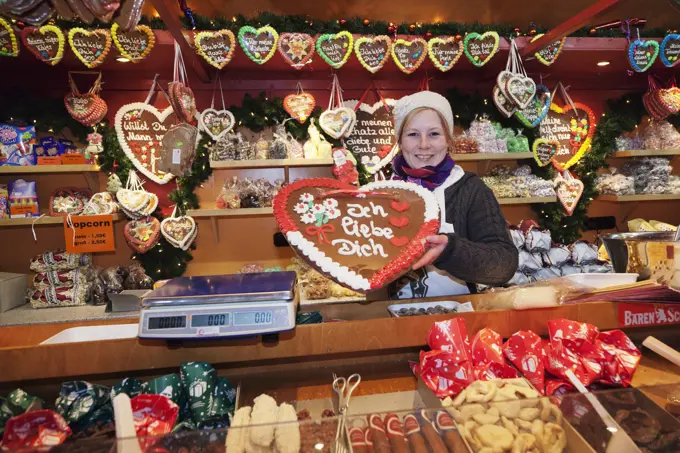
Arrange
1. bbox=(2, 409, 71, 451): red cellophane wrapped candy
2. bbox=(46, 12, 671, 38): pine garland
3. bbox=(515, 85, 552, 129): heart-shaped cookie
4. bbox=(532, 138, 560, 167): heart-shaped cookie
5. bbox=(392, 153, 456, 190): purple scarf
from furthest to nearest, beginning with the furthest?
bbox=(532, 138, 560, 167): heart-shaped cookie → bbox=(515, 85, 552, 129): heart-shaped cookie → bbox=(46, 12, 671, 38): pine garland → bbox=(392, 153, 456, 190): purple scarf → bbox=(2, 409, 71, 451): red cellophane wrapped candy

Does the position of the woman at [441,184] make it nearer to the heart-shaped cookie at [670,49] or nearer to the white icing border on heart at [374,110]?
the white icing border on heart at [374,110]

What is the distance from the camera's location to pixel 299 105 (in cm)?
337

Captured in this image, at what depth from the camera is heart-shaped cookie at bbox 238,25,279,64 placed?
2889mm

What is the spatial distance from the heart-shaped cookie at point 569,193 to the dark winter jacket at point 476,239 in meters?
2.41

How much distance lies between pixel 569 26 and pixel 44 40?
11.2ft

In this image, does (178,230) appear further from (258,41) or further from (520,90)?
(520,90)

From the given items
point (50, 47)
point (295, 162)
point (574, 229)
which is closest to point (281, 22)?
point (295, 162)

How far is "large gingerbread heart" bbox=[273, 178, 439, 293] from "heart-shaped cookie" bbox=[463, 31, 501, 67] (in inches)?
88.0

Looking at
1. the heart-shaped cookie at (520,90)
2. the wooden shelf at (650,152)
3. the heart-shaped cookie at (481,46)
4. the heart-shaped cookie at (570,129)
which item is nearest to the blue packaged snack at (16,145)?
the heart-shaped cookie at (481,46)

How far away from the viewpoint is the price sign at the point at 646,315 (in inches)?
53.4

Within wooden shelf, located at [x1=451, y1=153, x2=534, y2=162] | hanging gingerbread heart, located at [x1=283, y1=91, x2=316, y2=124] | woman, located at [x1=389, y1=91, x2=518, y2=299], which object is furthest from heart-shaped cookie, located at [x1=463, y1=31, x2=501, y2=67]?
woman, located at [x1=389, y1=91, x2=518, y2=299]

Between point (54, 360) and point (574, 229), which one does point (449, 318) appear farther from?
point (574, 229)

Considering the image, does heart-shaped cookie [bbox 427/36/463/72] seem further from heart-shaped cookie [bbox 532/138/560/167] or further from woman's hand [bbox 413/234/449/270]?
woman's hand [bbox 413/234/449/270]

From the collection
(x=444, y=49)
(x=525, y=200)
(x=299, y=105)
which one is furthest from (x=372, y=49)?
(x=525, y=200)
